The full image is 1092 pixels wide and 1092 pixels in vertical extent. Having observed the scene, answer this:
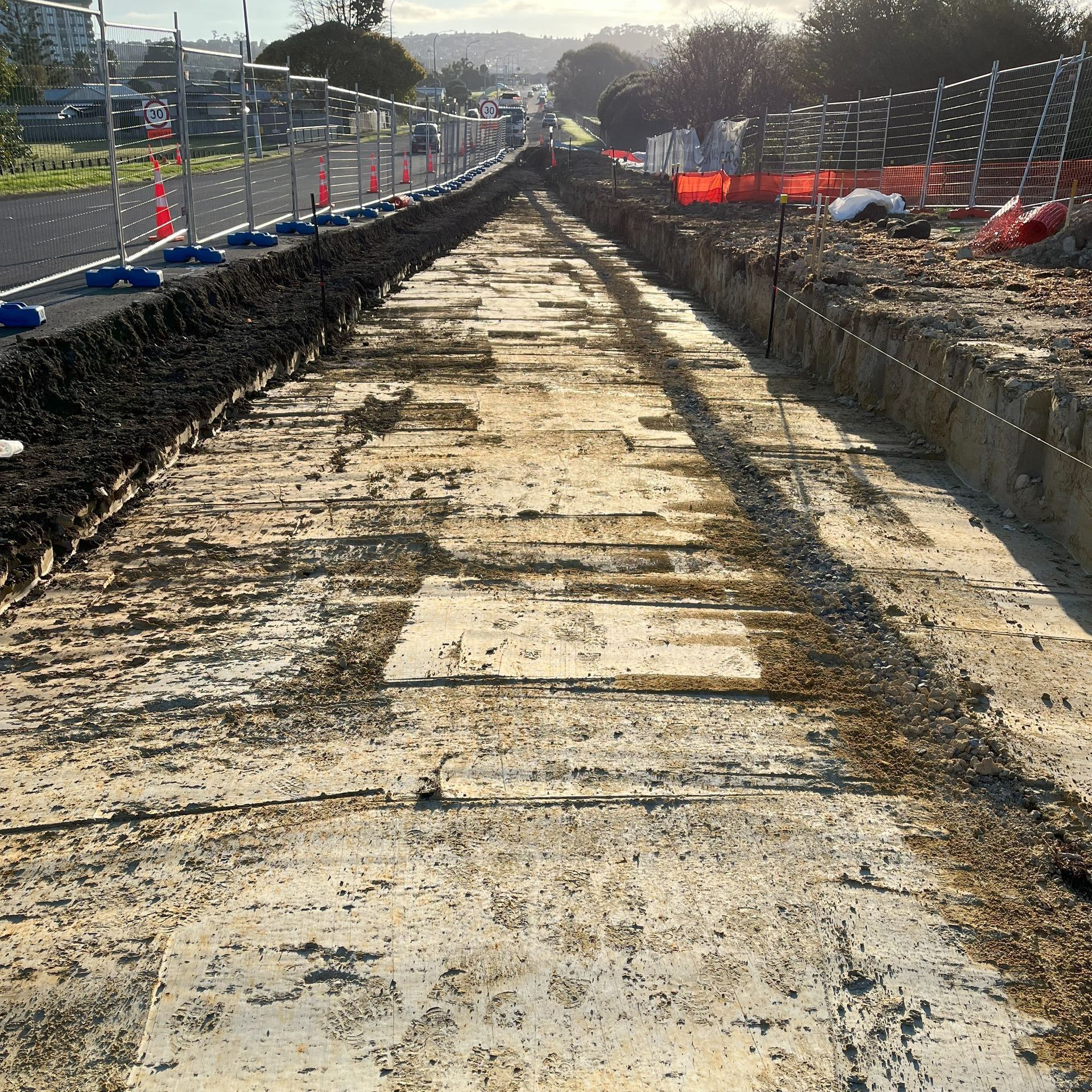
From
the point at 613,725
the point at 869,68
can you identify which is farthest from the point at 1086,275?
the point at 869,68

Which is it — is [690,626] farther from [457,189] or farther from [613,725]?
[457,189]

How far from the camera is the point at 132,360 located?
24.9 feet

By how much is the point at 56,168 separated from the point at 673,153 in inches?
1090

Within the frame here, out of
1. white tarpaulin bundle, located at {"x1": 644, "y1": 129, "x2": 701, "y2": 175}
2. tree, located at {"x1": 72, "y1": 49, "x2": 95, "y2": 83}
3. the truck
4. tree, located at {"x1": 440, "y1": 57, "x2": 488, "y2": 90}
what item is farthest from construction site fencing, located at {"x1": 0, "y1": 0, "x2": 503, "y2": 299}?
tree, located at {"x1": 440, "y1": 57, "x2": 488, "y2": 90}

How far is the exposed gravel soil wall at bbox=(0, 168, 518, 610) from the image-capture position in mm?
4926

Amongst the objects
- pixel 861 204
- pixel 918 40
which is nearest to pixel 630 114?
pixel 918 40

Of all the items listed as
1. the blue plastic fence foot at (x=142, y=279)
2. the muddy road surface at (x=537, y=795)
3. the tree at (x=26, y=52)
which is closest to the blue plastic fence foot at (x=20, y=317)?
the blue plastic fence foot at (x=142, y=279)

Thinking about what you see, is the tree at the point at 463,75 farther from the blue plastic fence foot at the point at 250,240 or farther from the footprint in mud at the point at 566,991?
the footprint in mud at the point at 566,991

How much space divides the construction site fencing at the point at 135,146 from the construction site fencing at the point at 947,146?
30.5ft

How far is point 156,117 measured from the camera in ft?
35.6

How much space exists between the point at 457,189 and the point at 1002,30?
16.0m

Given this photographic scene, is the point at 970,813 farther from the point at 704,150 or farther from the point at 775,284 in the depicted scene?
the point at 704,150

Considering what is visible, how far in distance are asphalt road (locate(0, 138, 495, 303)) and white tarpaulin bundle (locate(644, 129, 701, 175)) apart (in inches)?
428

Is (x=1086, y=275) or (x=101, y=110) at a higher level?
(x=101, y=110)
